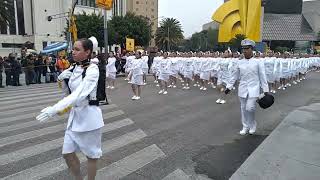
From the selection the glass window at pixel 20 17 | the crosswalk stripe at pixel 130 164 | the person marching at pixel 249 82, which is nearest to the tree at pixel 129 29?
the glass window at pixel 20 17

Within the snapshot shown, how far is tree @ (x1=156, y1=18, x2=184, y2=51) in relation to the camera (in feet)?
329

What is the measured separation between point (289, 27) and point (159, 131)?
423 ft

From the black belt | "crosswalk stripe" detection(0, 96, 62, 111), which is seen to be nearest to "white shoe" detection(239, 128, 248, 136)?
the black belt

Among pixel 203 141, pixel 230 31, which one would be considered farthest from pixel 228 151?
pixel 230 31

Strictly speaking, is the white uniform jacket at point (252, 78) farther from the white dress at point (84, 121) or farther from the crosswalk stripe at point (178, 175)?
the white dress at point (84, 121)

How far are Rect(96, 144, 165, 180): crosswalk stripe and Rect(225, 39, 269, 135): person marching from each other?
7.52 ft

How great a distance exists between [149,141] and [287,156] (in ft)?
8.47

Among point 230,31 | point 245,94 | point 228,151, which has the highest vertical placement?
point 230,31

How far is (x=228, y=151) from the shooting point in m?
6.93

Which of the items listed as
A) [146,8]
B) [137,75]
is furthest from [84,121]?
[146,8]

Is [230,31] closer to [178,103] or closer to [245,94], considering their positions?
[178,103]

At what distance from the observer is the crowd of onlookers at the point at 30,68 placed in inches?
789

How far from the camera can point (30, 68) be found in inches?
830

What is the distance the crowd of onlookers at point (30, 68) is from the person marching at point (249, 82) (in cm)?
1217
